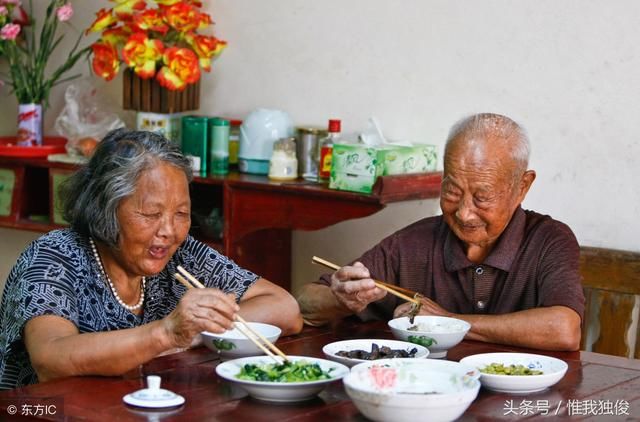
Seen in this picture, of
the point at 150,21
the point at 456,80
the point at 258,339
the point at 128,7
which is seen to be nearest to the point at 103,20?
the point at 128,7

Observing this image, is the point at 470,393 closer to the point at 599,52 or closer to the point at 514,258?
the point at 514,258

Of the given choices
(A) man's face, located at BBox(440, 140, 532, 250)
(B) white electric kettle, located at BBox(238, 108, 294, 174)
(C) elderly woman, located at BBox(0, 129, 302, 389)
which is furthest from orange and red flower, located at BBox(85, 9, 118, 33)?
(A) man's face, located at BBox(440, 140, 532, 250)

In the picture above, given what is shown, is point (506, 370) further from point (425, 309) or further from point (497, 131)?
point (497, 131)

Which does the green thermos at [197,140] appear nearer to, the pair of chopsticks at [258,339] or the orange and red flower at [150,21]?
the orange and red flower at [150,21]

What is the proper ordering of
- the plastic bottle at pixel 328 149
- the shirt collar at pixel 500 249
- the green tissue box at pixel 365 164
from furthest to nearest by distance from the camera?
the plastic bottle at pixel 328 149 < the green tissue box at pixel 365 164 < the shirt collar at pixel 500 249

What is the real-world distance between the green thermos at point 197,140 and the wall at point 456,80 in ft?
0.97

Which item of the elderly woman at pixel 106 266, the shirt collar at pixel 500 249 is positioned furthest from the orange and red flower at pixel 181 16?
the shirt collar at pixel 500 249

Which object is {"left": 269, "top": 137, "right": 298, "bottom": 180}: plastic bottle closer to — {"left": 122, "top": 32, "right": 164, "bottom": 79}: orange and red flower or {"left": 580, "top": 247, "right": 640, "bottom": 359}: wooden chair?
{"left": 122, "top": 32, "right": 164, "bottom": 79}: orange and red flower

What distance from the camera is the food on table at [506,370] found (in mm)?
2115

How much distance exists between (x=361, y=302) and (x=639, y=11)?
55.3 inches

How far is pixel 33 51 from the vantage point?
459 cm

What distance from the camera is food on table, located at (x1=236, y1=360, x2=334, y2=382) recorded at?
1.95 m

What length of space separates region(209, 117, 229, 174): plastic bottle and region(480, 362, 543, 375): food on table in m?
1.91

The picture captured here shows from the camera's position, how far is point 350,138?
12.5ft
